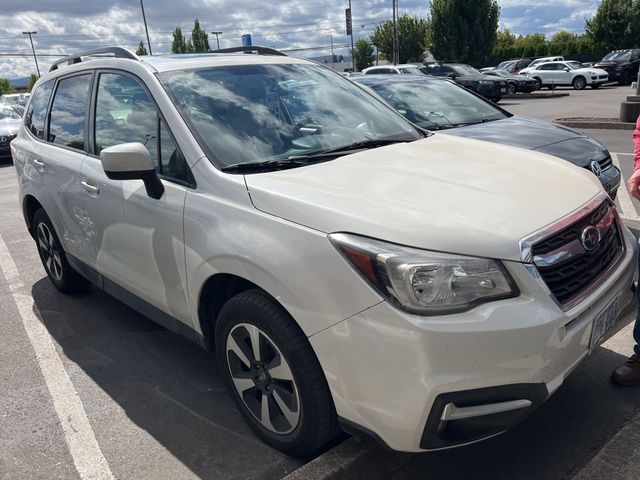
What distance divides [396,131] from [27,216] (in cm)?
330

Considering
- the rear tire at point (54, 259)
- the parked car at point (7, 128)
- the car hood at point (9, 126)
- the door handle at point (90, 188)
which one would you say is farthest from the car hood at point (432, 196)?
the car hood at point (9, 126)

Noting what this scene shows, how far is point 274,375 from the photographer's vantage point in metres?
2.43

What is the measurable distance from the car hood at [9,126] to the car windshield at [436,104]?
1177cm

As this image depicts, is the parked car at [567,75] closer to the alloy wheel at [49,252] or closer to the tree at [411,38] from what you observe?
the tree at [411,38]

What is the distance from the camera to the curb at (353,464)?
233cm

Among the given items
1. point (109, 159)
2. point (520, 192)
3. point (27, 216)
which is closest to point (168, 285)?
point (109, 159)

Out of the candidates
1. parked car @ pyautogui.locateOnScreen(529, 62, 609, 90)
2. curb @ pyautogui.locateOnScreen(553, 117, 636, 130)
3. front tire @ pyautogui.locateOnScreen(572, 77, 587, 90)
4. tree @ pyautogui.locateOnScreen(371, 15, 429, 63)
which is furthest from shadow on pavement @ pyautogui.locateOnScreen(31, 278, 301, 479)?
tree @ pyautogui.locateOnScreen(371, 15, 429, 63)

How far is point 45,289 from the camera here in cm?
497

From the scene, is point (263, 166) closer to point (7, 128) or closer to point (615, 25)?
point (7, 128)

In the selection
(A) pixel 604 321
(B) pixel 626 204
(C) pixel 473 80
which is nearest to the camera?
(A) pixel 604 321

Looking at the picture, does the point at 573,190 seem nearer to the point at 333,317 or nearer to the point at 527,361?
the point at 527,361

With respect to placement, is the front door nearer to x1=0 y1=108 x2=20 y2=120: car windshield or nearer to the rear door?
the rear door

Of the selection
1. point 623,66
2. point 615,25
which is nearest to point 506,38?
point 615,25

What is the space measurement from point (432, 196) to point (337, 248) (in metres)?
0.49
